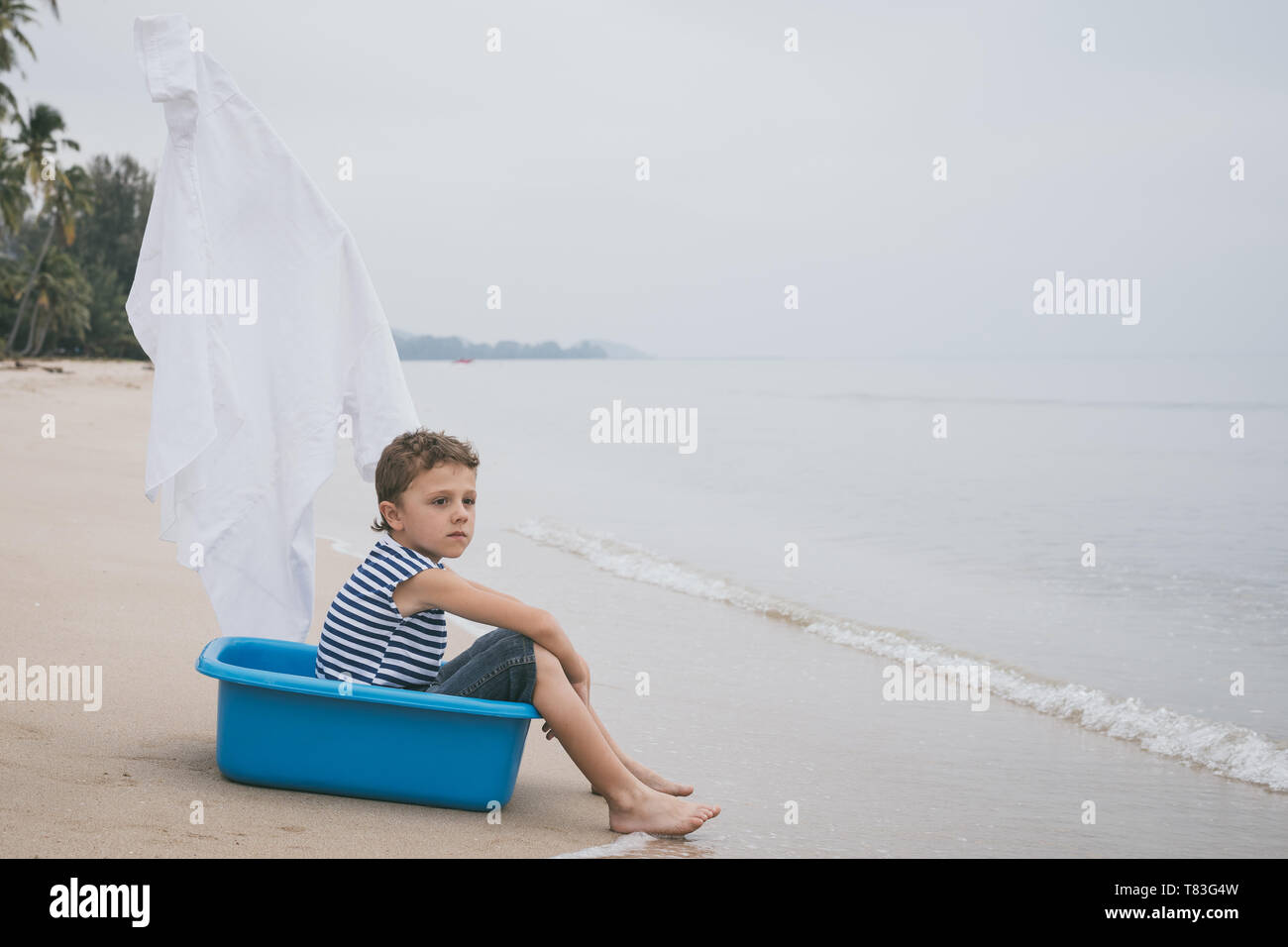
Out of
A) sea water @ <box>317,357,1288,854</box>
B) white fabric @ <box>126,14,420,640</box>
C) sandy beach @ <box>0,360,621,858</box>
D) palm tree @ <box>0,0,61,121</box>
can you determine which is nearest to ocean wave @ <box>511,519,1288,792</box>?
sea water @ <box>317,357,1288,854</box>

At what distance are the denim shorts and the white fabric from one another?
2.85 feet

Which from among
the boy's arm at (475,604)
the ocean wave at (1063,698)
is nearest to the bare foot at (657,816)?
the boy's arm at (475,604)

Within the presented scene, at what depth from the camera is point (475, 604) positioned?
3438 mm

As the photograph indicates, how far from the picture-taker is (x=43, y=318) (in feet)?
143

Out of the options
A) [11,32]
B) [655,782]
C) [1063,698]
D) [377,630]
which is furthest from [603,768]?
[11,32]

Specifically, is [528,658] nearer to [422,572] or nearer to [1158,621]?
[422,572]

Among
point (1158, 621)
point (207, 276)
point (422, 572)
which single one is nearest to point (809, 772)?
point (422, 572)

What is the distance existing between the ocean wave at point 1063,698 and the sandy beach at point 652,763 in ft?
0.37

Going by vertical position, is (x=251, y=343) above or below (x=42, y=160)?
below

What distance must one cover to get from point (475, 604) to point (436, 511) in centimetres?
38

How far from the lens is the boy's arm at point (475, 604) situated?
3438mm

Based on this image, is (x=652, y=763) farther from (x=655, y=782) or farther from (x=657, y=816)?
(x=657, y=816)

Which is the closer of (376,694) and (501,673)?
(376,694)

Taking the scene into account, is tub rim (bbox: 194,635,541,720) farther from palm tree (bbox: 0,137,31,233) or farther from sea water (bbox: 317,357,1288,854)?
palm tree (bbox: 0,137,31,233)
